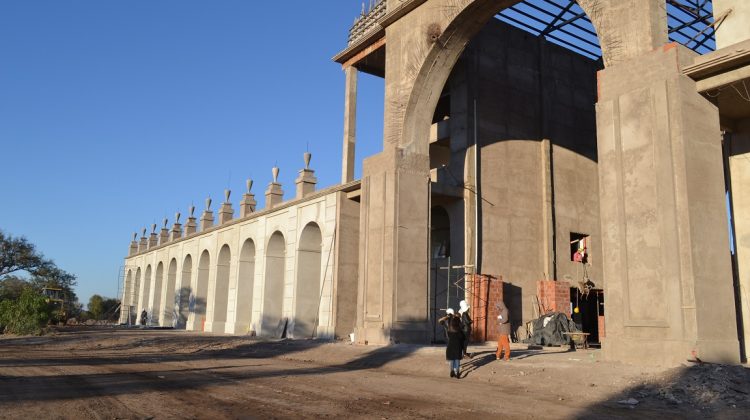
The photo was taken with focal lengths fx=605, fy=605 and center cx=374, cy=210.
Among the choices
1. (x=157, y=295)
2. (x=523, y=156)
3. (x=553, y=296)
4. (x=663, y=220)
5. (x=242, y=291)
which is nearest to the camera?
(x=663, y=220)

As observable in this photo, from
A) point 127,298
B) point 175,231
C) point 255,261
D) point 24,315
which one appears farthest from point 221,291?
point 127,298

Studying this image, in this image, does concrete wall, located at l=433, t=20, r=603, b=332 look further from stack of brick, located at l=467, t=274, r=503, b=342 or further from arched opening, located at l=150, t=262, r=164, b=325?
arched opening, located at l=150, t=262, r=164, b=325

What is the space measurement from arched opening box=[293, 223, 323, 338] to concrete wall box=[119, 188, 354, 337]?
20 centimetres

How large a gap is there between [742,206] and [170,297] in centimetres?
4275

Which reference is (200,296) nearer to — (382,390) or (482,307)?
(482,307)

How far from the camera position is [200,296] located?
1663 inches

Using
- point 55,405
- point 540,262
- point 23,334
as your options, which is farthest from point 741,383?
point 23,334

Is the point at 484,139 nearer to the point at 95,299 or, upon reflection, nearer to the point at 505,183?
the point at 505,183

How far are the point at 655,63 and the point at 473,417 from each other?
363 inches

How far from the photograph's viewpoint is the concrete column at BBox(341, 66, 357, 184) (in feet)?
89.9

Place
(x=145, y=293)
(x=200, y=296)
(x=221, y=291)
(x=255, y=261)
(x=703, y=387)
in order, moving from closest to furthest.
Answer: (x=703, y=387) < (x=255, y=261) < (x=221, y=291) < (x=200, y=296) < (x=145, y=293)

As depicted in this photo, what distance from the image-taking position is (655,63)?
13367 mm

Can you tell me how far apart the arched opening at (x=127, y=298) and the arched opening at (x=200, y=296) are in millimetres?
Answer: 21886

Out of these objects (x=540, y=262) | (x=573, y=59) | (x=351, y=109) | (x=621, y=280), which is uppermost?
(x=573, y=59)
